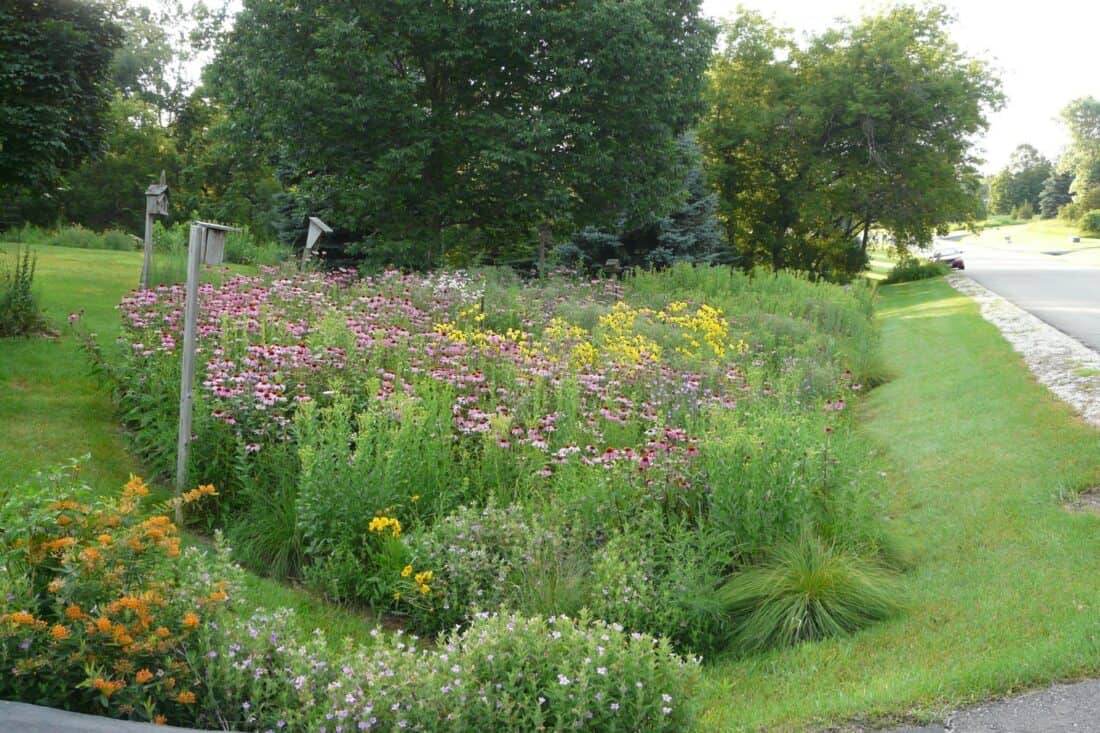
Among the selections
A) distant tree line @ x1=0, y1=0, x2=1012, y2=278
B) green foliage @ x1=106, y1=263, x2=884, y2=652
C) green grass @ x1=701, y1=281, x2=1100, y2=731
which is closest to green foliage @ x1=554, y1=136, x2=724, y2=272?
distant tree line @ x1=0, y1=0, x2=1012, y2=278

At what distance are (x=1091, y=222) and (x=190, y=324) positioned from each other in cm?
7210

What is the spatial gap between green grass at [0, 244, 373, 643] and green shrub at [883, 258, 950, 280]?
101ft

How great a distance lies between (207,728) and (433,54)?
14.0 meters

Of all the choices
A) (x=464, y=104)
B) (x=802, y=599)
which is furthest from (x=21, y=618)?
(x=464, y=104)

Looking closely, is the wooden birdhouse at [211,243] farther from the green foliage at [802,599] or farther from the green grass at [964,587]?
the green grass at [964,587]

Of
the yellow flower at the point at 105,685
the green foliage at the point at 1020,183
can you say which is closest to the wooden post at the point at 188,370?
the yellow flower at the point at 105,685

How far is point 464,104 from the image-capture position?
17.0 m

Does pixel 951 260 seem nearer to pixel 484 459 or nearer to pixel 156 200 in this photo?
pixel 156 200

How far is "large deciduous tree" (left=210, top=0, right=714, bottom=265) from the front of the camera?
15.1 meters

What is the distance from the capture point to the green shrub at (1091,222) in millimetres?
64375

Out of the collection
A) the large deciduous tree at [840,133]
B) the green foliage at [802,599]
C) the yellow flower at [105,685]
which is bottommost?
the green foliage at [802,599]

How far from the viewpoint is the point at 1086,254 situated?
49969mm

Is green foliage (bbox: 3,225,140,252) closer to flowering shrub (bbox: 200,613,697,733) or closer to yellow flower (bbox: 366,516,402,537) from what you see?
yellow flower (bbox: 366,516,402,537)

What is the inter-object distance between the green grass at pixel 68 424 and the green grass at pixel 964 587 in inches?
91.4
